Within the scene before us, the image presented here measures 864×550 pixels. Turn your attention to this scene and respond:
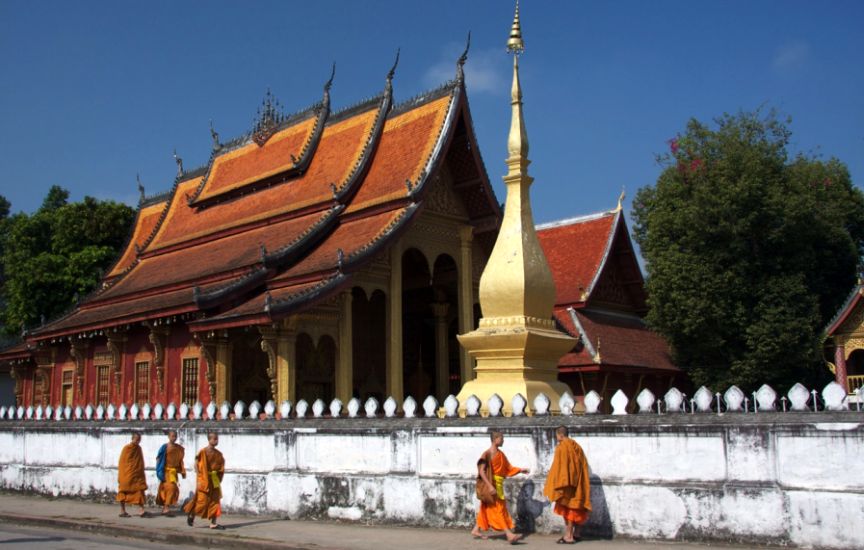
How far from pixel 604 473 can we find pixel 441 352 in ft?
42.5

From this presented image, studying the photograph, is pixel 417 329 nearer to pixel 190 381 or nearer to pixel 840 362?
pixel 190 381

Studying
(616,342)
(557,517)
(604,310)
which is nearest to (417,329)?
(604,310)

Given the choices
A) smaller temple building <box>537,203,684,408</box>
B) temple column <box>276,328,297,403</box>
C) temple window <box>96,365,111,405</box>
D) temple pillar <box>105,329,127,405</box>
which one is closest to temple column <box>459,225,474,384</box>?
smaller temple building <box>537,203,684,408</box>

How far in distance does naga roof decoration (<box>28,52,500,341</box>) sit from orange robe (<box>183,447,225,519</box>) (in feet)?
17.1

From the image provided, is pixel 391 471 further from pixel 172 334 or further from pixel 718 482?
pixel 172 334

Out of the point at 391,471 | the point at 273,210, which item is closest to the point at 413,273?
the point at 273,210

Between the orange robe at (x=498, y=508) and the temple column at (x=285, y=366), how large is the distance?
27.3 feet

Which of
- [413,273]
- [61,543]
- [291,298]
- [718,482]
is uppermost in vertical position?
[413,273]

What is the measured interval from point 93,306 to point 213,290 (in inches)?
316

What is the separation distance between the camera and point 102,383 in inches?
945

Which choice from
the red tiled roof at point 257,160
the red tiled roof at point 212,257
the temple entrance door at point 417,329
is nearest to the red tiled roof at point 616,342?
the temple entrance door at point 417,329

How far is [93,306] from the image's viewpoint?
2606 centimetres

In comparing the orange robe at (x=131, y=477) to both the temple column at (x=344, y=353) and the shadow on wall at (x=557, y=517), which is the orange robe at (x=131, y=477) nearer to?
the temple column at (x=344, y=353)

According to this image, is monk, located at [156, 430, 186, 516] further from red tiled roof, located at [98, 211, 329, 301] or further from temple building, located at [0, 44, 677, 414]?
red tiled roof, located at [98, 211, 329, 301]
